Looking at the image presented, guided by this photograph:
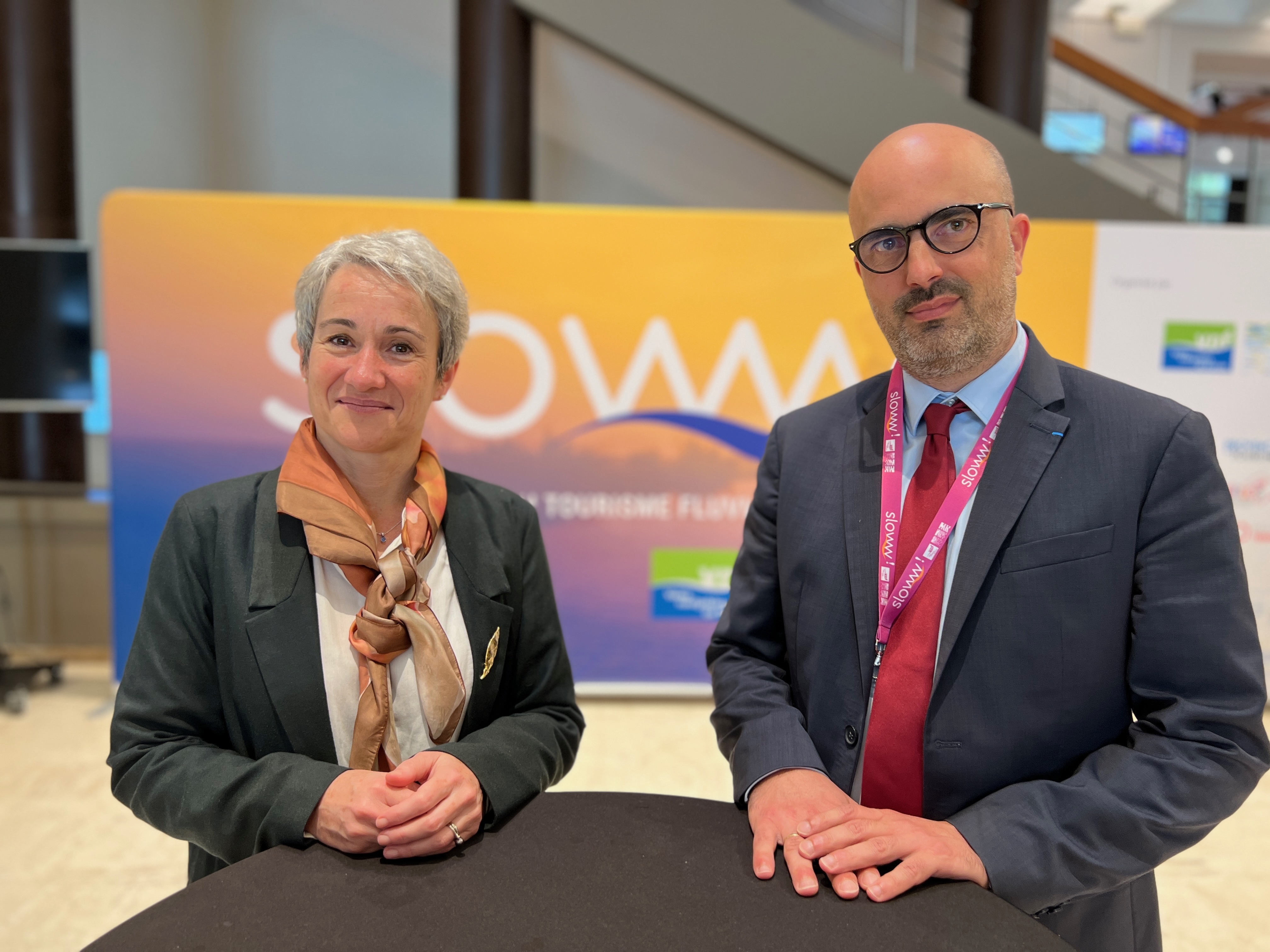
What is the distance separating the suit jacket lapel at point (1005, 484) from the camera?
1.33 metres

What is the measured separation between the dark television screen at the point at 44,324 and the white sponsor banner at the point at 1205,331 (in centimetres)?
509

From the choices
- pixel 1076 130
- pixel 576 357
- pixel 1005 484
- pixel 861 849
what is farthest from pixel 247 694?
pixel 1076 130

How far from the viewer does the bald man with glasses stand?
1.23 metres

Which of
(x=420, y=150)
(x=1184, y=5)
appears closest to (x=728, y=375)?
(x=420, y=150)

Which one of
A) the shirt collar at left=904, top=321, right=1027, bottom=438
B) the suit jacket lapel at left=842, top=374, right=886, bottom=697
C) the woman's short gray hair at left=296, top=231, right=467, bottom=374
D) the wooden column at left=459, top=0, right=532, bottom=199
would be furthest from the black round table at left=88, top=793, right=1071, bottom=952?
the wooden column at left=459, top=0, right=532, bottom=199

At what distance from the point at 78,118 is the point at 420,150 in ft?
7.84

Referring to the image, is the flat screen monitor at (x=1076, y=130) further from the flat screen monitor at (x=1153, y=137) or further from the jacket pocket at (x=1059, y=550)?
the jacket pocket at (x=1059, y=550)

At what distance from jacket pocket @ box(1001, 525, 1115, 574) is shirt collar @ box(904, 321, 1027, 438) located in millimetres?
222

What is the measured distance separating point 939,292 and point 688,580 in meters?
3.20

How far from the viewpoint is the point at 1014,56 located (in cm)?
634

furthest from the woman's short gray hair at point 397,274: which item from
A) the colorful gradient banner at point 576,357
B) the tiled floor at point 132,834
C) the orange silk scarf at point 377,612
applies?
the colorful gradient banner at point 576,357

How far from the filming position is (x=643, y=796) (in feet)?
4.61

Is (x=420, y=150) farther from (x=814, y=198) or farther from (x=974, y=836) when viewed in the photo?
(x=974, y=836)

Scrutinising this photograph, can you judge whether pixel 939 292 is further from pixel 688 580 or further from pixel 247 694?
pixel 688 580
